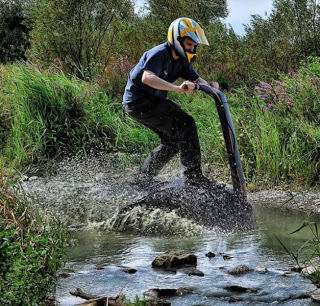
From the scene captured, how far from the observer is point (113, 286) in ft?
15.0

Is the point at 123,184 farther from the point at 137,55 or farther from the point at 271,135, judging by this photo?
the point at 137,55

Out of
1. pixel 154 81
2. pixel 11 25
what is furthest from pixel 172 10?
pixel 11 25

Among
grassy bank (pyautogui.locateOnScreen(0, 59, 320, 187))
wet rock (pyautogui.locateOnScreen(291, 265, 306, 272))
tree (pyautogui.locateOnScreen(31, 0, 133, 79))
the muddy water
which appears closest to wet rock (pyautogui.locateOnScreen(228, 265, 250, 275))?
the muddy water

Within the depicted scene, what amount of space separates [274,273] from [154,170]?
283cm

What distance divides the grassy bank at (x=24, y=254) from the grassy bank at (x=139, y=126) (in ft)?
15.3

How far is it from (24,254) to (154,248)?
6.63ft

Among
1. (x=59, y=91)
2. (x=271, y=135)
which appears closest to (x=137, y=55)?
(x=59, y=91)

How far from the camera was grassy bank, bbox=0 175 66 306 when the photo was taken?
11.8 ft

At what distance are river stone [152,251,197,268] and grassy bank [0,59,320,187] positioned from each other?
3.54m

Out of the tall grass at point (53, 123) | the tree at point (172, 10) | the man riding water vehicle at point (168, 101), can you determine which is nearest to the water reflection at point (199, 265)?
the man riding water vehicle at point (168, 101)

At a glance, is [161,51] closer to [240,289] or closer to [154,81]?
[154,81]

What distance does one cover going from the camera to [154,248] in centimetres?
581

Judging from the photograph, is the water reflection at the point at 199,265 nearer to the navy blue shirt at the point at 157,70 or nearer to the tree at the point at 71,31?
the navy blue shirt at the point at 157,70

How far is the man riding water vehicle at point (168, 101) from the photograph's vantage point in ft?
21.8
